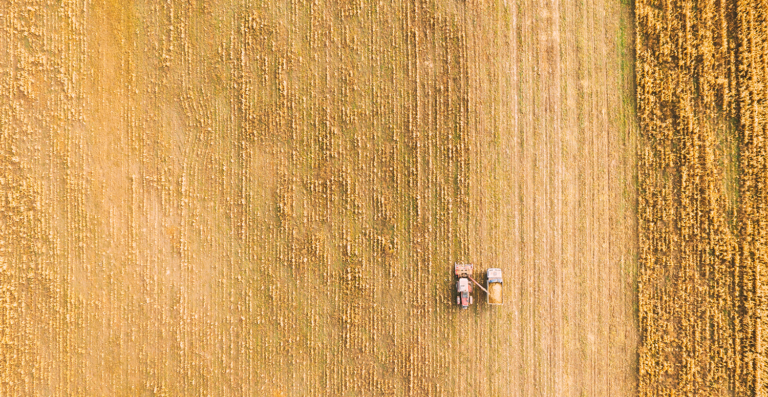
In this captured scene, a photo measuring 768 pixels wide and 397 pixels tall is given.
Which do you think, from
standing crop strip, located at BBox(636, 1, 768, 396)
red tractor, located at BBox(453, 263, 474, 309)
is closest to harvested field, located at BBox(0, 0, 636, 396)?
red tractor, located at BBox(453, 263, 474, 309)

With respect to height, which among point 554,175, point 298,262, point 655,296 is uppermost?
point 554,175

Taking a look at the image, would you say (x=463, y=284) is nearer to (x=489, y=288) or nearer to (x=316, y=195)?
(x=489, y=288)

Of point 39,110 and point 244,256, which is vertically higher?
point 39,110

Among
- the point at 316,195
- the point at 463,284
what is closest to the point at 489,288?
the point at 463,284

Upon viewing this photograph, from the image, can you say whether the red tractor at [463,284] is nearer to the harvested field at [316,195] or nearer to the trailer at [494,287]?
the harvested field at [316,195]

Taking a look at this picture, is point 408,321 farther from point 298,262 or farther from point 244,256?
point 244,256

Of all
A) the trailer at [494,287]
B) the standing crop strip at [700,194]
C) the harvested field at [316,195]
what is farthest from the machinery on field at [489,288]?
the standing crop strip at [700,194]

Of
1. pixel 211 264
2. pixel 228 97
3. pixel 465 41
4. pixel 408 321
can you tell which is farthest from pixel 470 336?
pixel 228 97

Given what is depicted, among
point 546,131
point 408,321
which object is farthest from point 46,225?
point 546,131
